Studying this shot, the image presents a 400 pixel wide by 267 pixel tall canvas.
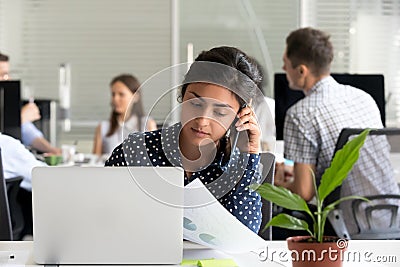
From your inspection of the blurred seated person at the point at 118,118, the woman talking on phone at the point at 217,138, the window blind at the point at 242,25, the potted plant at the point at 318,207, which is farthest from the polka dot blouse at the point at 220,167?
the window blind at the point at 242,25

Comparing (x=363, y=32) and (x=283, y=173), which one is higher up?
(x=363, y=32)

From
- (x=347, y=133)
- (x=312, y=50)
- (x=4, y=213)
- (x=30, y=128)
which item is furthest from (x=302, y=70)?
(x=30, y=128)

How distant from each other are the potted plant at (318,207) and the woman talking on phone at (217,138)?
0.39m

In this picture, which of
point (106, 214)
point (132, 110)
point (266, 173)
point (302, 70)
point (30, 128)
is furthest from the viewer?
point (30, 128)

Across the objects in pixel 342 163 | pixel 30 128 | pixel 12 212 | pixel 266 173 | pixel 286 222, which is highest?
pixel 342 163

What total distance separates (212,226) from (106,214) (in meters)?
0.22

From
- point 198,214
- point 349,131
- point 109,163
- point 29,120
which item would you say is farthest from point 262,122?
point 29,120

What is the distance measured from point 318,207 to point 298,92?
2552 mm

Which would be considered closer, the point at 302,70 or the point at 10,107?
the point at 302,70

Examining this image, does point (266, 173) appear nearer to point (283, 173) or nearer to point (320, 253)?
point (320, 253)

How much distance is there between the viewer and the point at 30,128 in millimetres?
6000

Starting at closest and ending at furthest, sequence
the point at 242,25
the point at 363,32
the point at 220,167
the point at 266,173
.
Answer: the point at 220,167, the point at 266,173, the point at 242,25, the point at 363,32

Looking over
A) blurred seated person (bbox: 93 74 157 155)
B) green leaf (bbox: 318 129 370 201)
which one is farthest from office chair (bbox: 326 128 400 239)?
blurred seated person (bbox: 93 74 157 155)

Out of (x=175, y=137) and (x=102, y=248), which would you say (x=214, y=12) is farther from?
(x=102, y=248)
